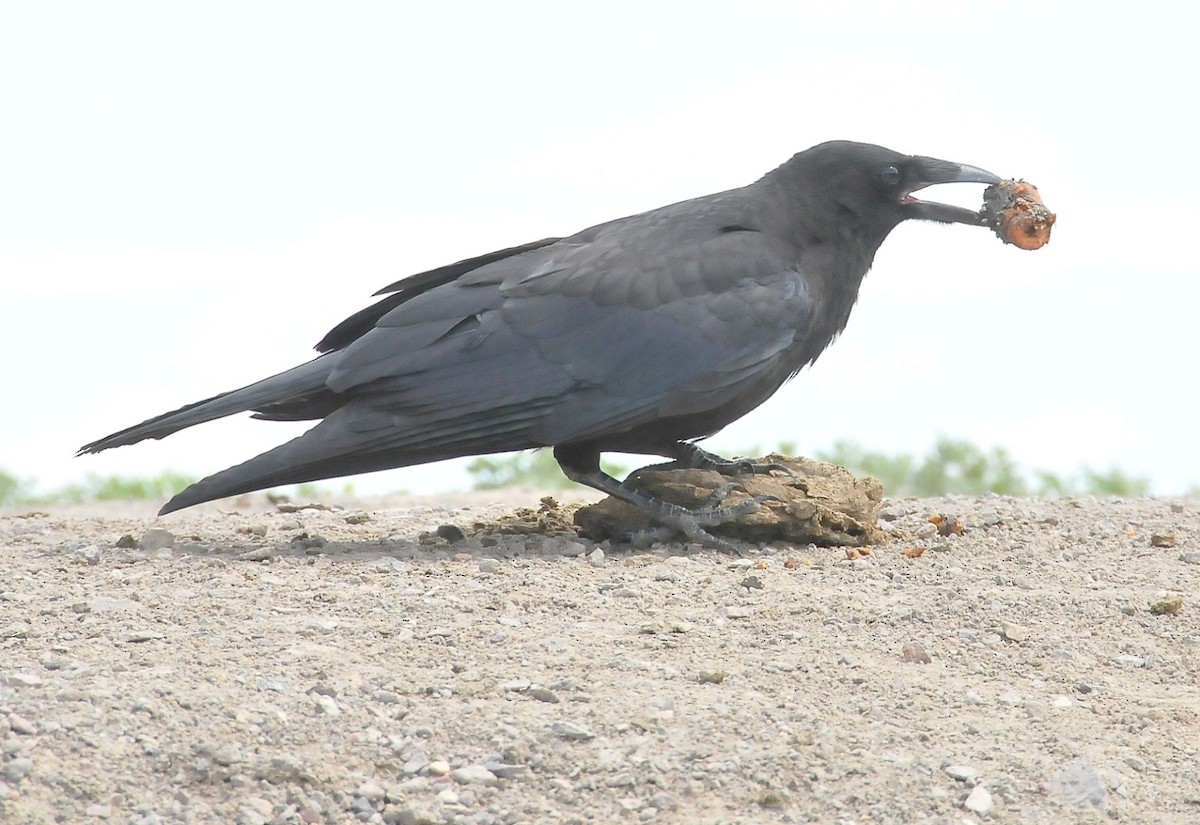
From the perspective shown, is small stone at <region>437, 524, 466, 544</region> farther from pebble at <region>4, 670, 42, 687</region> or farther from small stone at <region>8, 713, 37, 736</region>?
small stone at <region>8, 713, 37, 736</region>

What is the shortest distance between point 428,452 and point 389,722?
2026mm

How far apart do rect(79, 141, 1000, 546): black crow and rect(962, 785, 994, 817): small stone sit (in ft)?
7.77

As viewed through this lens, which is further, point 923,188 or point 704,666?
point 923,188

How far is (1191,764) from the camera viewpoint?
4508 mm

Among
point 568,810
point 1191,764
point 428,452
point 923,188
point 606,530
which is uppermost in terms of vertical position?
point 923,188

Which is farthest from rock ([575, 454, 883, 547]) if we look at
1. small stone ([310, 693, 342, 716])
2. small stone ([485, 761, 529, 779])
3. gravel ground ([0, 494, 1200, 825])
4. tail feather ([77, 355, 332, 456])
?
small stone ([485, 761, 529, 779])

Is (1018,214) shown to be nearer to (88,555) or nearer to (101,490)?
(88,555)

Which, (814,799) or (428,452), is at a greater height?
(428,452)

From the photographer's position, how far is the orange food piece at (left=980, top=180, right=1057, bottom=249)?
708 cm

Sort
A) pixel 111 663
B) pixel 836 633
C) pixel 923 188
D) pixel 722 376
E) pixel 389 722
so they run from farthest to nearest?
pixel 923 188 < pixel 722 376 < pixel 836 633 < pixel 111 663 < pixel 389 722

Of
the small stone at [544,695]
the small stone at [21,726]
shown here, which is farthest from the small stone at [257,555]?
the small stone at [544,695]

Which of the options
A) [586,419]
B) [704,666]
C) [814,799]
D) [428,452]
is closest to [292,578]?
[428,452]

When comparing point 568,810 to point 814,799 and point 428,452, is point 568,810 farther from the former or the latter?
point 428,452

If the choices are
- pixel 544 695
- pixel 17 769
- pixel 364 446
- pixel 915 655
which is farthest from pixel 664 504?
pixel 17 769
